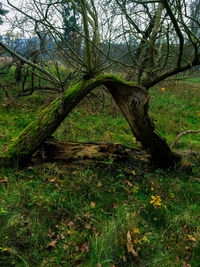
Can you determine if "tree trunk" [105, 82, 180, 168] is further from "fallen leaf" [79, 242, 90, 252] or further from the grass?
"fallen leaf" [79, 242, 90, 252]

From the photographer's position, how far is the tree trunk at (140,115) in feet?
11.2

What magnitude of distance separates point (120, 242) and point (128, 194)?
1115mm

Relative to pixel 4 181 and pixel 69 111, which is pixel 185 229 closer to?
pixel 69 111

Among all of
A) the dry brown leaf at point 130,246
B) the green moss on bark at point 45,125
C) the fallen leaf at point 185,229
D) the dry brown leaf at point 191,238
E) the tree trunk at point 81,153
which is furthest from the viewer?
the tree trunk at point 81,153

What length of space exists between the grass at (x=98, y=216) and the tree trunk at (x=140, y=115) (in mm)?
461

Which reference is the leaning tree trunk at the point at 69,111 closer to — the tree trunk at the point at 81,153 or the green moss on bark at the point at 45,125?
the green moss on bark at the point at 45,125

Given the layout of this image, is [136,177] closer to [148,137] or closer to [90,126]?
[148,137]

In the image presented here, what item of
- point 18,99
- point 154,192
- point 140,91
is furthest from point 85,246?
point 18,99

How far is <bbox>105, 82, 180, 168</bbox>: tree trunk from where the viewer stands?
340 centimetres

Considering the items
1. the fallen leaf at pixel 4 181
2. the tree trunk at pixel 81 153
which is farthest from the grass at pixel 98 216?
the tree trunk at pixel 81 153

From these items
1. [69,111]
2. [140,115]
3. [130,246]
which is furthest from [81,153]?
[130,246]

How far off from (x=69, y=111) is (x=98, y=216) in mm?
1865

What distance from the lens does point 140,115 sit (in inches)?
136

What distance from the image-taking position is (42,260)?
1.97 metres
